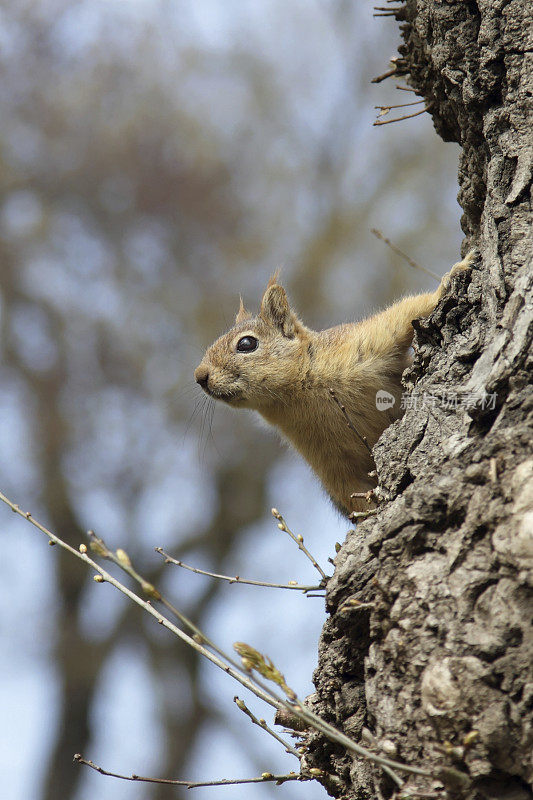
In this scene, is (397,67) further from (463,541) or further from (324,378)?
(463,541)

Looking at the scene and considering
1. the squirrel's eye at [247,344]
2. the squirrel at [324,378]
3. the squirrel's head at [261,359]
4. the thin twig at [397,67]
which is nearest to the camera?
the thin twig at [397,67]

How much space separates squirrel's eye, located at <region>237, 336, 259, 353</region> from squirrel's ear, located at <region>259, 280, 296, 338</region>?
0.16 meters

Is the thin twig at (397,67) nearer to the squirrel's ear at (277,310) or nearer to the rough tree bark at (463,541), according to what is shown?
the rough tree bark at (463,541)

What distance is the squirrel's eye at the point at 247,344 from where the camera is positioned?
14.6 ft

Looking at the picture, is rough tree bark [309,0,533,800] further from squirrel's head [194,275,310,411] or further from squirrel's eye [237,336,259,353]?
squirrel's eye [237,336,259,353]

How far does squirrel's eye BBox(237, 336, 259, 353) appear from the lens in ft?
14.6

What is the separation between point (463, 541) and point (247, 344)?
9.01 ft

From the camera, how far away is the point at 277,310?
454 cm

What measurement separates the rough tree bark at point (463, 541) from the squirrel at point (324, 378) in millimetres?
751

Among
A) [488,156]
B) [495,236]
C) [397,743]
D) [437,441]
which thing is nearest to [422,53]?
[488,156]

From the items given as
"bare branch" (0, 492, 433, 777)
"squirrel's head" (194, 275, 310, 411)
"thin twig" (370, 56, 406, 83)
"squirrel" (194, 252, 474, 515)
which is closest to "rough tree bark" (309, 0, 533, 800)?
"bare branch" (0, 492, 433, 777)

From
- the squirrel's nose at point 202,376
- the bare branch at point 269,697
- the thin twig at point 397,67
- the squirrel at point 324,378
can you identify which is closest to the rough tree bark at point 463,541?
the bare branch at point 269,697

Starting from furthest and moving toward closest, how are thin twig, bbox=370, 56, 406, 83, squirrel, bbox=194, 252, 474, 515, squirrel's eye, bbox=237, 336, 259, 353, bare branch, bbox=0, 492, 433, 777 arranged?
squirrel's eye, bbox=237, 336, 259, 353 < squirrel, bbox=194, 252, 474, 515 < thin twig, bbox=370, 56, 406, 83 < bare branch, bbox=0, 492, 433, 777

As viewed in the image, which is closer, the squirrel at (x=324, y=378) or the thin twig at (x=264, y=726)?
the thin twig at (x=264, y=726)
